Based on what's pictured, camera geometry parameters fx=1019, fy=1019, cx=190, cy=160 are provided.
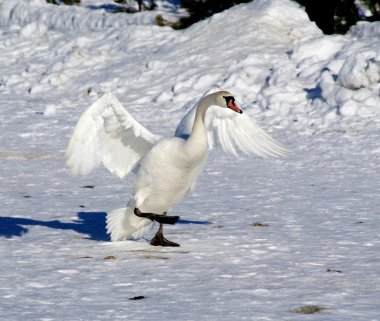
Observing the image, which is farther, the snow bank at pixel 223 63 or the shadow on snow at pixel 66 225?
the snow bank at pixel 223 63

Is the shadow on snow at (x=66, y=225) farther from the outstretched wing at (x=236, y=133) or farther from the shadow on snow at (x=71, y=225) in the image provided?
the outstretched wing at (x=236, y=133)

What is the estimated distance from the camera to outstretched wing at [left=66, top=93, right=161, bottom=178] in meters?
7.20

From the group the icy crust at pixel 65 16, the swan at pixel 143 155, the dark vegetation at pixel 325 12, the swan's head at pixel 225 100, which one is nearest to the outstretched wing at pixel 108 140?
the swan at pixel 143 155

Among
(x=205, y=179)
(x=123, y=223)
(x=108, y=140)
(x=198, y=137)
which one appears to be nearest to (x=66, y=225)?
(x=123, y=223)

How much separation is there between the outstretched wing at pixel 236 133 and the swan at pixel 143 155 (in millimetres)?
17

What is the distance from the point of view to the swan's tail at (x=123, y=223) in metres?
7.39

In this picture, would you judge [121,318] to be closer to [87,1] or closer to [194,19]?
[194,19]

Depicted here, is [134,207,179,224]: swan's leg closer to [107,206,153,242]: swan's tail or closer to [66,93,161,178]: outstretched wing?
[107,206,153,242]: swan's tail

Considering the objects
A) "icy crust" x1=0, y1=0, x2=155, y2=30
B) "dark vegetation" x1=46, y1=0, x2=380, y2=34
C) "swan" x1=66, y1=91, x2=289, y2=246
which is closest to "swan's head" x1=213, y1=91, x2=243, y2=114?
"swan" x1=66, y1=91, x2=289, y2=246

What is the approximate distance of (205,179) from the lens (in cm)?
1023

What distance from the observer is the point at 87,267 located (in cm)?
641

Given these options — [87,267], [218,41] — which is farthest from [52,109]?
[87,267]

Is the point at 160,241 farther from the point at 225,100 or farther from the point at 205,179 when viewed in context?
the point at 205,179

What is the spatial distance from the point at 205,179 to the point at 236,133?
2291 millimetres
